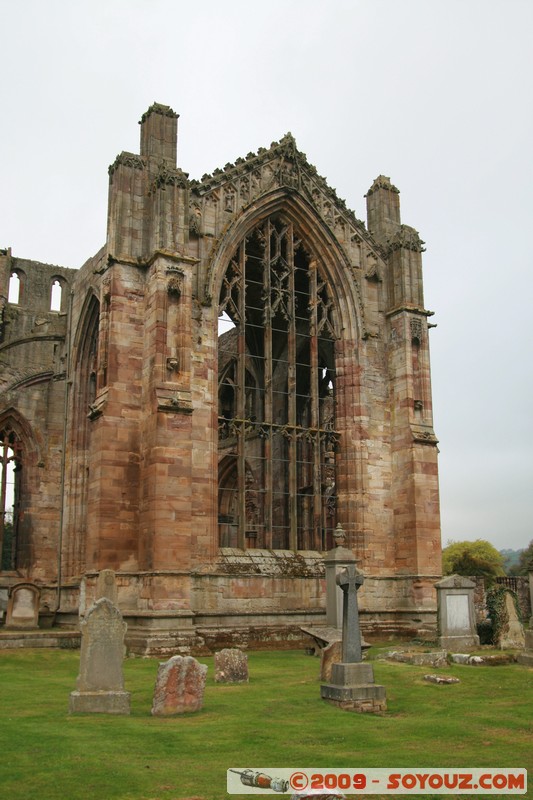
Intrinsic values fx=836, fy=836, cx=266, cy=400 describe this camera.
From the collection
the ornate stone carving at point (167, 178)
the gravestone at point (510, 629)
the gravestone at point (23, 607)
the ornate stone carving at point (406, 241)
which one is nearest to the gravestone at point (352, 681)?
the gravestone at point (510, 629)

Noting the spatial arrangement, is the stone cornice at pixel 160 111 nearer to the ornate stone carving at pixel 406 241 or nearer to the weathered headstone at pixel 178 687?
the ornate stone carving at pixel 406 241

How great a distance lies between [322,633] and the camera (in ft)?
58.9

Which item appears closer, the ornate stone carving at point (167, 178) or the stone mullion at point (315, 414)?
the ornate stone carving at point (167, 178)

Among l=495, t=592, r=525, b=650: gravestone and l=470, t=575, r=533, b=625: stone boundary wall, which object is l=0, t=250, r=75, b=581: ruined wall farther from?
l=470, t=575, r=533, b=625: stone boundary wall

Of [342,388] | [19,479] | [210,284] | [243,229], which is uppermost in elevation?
[243,229]

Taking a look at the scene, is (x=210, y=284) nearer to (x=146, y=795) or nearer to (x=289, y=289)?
(x=289, y=289)

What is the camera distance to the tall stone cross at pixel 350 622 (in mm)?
11914

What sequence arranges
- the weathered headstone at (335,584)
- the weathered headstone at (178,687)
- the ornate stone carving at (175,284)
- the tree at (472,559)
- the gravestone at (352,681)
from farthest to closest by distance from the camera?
1. the tree at (472,559)
2. the ornate stone carving at (175,284)
3. the weathered headstone at (335,584)
4. the gravestone at (352,681)
5. the weathered headstone at (178,687)

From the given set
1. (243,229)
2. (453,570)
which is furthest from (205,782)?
(453,570)

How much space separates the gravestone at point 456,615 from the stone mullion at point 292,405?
15.6 feet

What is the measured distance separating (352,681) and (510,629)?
791 cm

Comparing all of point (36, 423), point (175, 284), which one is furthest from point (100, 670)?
point (36, 423)

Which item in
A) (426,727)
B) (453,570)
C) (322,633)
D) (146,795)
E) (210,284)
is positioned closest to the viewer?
(146,795)

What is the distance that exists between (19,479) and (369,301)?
12506mm
